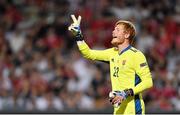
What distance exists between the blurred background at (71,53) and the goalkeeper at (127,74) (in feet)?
14.9

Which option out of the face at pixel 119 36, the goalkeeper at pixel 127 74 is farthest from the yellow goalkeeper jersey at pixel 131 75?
the face at pixel 119 36

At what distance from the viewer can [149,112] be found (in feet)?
37.2

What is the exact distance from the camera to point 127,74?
696cm

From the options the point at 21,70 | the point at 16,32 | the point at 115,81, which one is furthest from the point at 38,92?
the point at 115,81

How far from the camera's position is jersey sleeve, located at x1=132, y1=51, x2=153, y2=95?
22.3 feet

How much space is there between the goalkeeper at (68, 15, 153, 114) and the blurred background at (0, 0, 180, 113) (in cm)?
455

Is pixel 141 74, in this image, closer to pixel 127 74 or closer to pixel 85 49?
pixel 127 74

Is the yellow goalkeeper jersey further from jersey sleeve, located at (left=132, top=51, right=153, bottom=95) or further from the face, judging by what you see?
the face

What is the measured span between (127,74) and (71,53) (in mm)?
6346

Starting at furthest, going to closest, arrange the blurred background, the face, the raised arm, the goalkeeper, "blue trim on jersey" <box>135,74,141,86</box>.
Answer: the blurred background < the raised arm < the face < "blue trim on jersey" <box>135,74,141,86</box> < the goalkeeper

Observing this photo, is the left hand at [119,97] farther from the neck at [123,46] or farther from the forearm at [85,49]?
the forearm at [85,49]

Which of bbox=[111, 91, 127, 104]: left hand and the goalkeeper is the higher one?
the goalkeeper

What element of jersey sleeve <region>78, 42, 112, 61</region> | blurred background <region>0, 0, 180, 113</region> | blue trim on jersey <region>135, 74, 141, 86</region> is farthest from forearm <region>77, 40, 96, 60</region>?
blurred background <region>0, 0, 180, 113</region>

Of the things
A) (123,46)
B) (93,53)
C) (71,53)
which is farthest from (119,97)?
(71,53)
